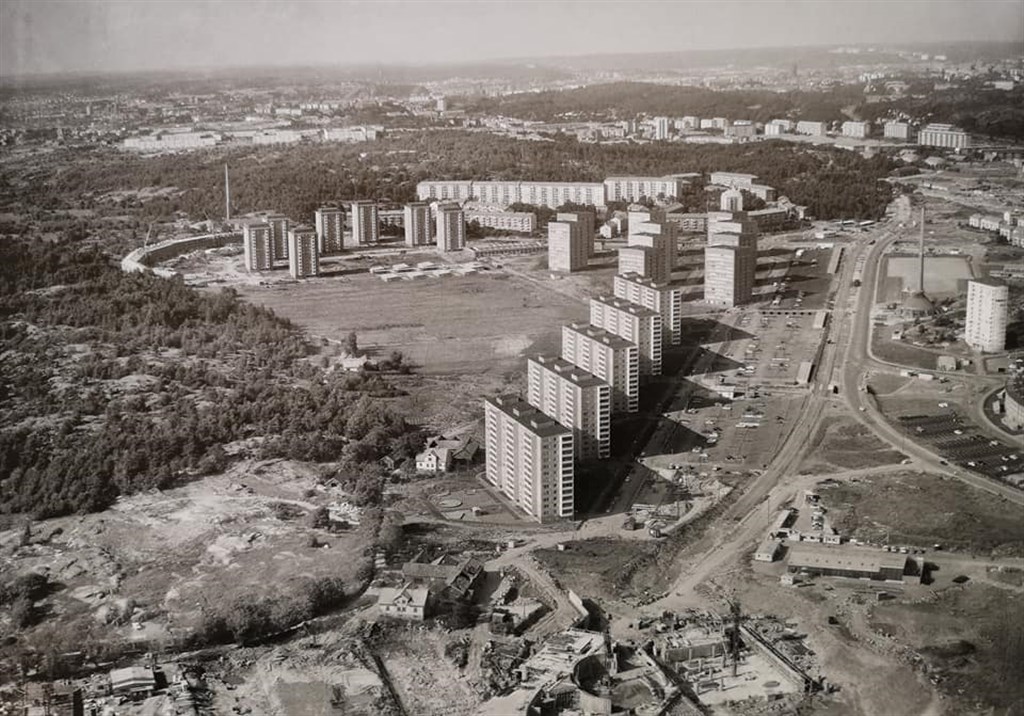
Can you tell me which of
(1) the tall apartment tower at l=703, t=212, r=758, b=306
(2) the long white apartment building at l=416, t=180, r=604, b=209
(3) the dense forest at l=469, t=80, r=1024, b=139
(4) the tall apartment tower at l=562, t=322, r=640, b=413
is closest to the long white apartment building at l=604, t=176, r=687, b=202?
(2) the long white apartment building at l=416, t=180, r=604, b=209

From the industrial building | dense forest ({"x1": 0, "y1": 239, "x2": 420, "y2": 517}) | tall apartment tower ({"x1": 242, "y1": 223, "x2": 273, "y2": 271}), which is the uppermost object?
tall apartment tower ({"x1": 242, "y1": 223, "x2": 273, "y2": 271})

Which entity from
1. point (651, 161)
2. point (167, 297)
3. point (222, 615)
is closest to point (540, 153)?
point (651, 161)

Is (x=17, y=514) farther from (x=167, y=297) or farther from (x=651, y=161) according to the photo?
(x=651, y=161)

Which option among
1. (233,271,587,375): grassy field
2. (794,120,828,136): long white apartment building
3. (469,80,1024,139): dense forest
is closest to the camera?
(233,271,587,375): grassy field

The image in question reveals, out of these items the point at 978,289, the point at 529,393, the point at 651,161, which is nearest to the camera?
the point at 529,393

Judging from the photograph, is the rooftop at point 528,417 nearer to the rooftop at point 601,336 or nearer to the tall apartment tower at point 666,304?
the rooftop at point 601,336

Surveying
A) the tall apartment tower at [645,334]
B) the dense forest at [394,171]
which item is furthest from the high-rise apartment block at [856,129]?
the tall apartment tower at [645,334]

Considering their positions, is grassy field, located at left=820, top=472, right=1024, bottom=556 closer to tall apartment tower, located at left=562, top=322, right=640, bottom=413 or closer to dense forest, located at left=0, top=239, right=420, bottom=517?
tall apartment tower, located at left=562, top=322, right=640, bottom=413
